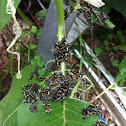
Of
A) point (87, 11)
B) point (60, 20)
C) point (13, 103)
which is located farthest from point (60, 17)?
point (13, 103)

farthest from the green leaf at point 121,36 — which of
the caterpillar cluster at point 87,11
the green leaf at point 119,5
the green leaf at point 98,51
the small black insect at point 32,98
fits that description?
the small black insect at point 32,98

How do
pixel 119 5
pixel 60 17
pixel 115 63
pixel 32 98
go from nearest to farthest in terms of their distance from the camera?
pixel 60 17 → pixel 32 98 → pixel 119 5 → pixel 115 63

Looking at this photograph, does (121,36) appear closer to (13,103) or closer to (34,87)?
(34,87)

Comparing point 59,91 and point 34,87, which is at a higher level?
point 59,91

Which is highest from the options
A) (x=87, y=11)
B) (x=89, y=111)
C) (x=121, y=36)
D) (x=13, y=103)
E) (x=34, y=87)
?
(x=87, y=11)

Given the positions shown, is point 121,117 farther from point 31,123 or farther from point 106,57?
point 31,123

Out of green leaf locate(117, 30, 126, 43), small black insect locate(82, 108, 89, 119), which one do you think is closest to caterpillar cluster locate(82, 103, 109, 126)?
small black insect locate(82, 108, 89, 119)

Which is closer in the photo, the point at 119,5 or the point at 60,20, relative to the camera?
the point at 60,20
